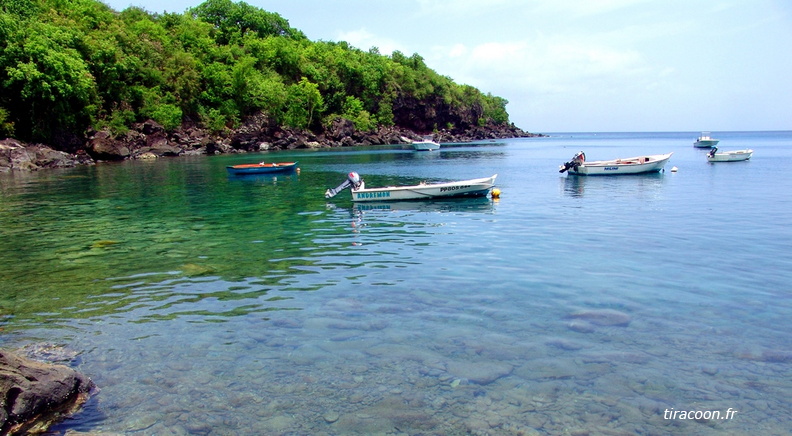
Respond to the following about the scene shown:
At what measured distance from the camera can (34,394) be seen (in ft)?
21.8

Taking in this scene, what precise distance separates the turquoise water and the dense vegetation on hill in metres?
42.2

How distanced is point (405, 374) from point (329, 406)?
137cm

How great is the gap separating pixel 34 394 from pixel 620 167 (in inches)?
1659

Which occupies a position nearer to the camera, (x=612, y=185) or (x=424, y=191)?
(x=424, y=191)

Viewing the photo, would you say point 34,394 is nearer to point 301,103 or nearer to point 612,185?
point 612,185

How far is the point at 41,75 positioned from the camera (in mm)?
52031

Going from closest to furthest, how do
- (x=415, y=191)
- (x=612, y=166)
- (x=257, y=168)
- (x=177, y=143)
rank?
(x=415, y=191) → (x=612, y=166) → (x=257, y=168) → (x=177, y=143)

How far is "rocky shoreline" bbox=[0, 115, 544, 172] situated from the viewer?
2060 inches

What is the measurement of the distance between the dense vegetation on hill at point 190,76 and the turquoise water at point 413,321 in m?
42.2

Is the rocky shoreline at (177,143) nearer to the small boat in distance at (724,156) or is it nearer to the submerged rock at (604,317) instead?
the submerged rock at (604,317)

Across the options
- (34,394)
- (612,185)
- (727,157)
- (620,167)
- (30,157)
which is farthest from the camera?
(727,157)

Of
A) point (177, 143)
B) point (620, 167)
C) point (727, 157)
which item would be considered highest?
point (177, 143)

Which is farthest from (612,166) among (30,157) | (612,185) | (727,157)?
(30,157)

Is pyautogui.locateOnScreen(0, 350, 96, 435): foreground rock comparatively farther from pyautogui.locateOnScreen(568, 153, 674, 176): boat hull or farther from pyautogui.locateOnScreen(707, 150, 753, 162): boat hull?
pyautogui.locateOnScreen(707, 150, 753, 162): boat hull
